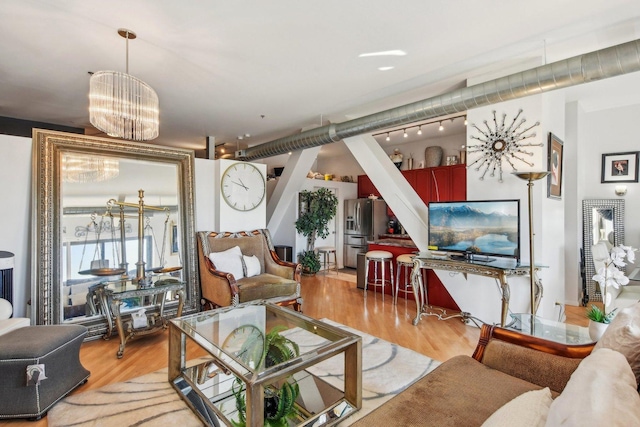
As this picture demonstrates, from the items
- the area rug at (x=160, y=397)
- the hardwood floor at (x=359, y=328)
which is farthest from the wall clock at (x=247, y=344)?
the hardwood floor at (x=359, y=328)

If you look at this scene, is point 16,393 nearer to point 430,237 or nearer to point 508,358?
point 508,358

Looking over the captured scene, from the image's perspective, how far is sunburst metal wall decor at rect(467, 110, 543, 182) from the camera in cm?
330

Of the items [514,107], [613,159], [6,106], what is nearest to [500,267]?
[514,107]

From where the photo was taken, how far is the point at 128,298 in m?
3.21

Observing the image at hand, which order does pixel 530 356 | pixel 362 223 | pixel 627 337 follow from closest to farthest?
pixel 627 337, pixel 530 356, pixel 362 223

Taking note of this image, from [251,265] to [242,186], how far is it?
3.95ft

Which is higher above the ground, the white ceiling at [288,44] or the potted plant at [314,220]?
the white ceiling at [288,44]

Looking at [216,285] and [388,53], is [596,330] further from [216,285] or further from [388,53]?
[216,285]

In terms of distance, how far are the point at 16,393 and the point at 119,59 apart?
9.31ft

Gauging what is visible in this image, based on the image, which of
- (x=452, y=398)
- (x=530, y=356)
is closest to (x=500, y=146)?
(x=530, y=356)

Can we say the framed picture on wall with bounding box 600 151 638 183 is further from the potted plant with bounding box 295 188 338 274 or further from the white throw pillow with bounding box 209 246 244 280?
the white throw pillow with bounding box 209 246 244 280

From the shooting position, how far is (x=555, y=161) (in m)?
3.54

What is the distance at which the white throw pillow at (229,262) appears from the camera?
12.7 ft

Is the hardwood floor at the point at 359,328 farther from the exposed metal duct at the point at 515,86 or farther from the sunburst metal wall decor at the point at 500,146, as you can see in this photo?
the exposed metal duct at the point at 515,86
